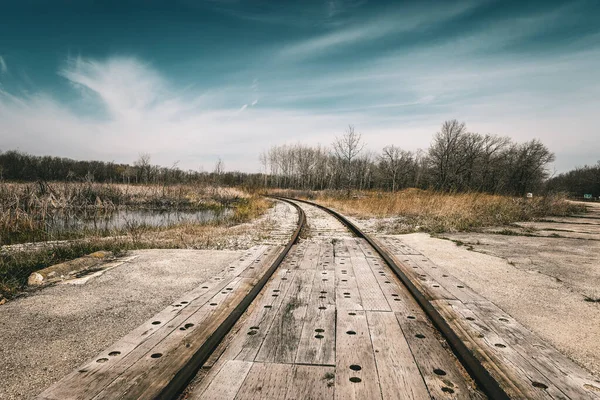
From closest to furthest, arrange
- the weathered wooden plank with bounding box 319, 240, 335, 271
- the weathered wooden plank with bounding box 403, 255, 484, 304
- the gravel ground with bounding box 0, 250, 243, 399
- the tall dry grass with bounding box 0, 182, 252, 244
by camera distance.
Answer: the gravel ground with bounding box 0, 250, 243, 399, the weathered wooden plank with bounding box 403, 255, 484, 304, the weathered wooden plank with bounding box 319, 240, 335, 271, the tall dry grass with bounding box 0, 182, 252, 244

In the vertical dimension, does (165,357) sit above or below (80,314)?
above

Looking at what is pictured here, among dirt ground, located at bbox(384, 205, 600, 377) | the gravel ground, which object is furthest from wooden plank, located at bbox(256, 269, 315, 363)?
dirt ground, located at bbox(384, 205, 600, 377)

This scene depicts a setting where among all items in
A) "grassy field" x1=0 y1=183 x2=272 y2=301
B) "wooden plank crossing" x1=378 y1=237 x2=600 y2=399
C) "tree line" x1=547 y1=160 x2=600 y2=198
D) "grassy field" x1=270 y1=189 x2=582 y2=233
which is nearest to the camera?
"wooden plank crossing" x1=378 y1=237 x2=600 y2=399

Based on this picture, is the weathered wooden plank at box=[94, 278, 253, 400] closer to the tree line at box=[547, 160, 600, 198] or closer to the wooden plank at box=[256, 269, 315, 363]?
the wooden plank at box=[256, 269, 315, 363]

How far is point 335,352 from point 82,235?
8928mm

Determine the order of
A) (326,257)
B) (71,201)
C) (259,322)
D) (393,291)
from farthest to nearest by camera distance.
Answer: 1. (71,201)
2. (326,257)
3. (393,291)
4. (259,322)

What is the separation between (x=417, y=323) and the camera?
→ 2412 mm

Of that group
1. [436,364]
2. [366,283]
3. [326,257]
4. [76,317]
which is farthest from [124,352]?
[326,257]

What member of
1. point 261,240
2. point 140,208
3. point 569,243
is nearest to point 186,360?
point 261,240

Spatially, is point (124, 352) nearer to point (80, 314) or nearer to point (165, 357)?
point (165, 357)

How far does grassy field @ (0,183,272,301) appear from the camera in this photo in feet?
14.8

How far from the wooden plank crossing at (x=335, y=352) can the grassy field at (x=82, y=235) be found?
9.44ft

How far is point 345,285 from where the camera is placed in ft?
11.0

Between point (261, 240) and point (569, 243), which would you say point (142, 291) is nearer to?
point (261, 240)
